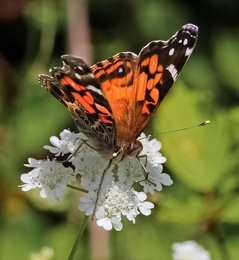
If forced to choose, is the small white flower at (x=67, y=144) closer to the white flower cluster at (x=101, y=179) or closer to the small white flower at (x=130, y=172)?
the white flower cluster at (x=101, y=179)

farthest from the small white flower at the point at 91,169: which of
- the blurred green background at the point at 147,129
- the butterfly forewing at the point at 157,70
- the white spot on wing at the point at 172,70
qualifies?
the blurred green background at the point at 147,129

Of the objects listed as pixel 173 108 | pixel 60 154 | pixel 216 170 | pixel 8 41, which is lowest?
pixel 60 154

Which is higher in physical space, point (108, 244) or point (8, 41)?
point (8, 41)

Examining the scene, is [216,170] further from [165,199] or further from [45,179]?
[45,179]

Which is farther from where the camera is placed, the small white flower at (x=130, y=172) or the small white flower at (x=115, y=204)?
the small white flower at (x=130, y=172)

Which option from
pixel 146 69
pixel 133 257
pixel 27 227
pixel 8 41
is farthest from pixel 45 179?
pixel 8 41

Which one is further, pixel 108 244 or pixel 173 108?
pixel 108 244

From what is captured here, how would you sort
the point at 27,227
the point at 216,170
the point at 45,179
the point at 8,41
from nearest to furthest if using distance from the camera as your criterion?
1. the point at 45,179
2. the point at 216,170
3. the point at 27,227
4. the point at 8,41
